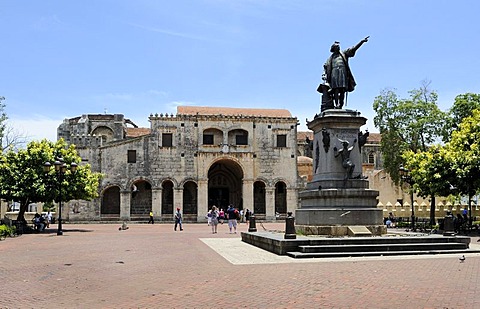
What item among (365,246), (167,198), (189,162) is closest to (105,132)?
(167,198)

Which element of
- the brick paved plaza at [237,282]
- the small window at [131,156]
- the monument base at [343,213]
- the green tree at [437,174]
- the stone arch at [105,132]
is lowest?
the brick paved plaza at [237,282]

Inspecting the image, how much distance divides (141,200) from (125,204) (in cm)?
294

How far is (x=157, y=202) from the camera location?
47.5m

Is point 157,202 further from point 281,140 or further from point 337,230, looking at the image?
point 337,230

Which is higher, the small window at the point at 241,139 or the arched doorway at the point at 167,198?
the small window at the point at 241,139

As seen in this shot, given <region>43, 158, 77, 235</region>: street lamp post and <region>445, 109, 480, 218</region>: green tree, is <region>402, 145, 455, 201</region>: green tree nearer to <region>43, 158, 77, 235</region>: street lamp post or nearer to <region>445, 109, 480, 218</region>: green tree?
<region>445, 109, 480, 218</region>: green tree

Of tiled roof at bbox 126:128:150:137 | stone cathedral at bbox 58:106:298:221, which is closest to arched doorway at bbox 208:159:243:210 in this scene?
stone cathedral at bbox 58:106:298:221

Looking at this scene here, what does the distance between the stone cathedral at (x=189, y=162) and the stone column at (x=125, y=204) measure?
0.30 feet

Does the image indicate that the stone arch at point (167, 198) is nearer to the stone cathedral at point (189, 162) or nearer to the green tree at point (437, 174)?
the stone cathedral at point (189, 162)

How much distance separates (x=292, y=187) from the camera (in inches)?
1953

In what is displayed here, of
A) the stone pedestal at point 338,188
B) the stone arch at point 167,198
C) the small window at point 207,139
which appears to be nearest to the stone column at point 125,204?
the stone arch at point 167,198

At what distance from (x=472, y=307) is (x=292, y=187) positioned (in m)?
42.4

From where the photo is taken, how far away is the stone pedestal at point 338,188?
51.4 feet

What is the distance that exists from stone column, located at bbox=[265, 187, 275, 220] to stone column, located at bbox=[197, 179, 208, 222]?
5.87 m
